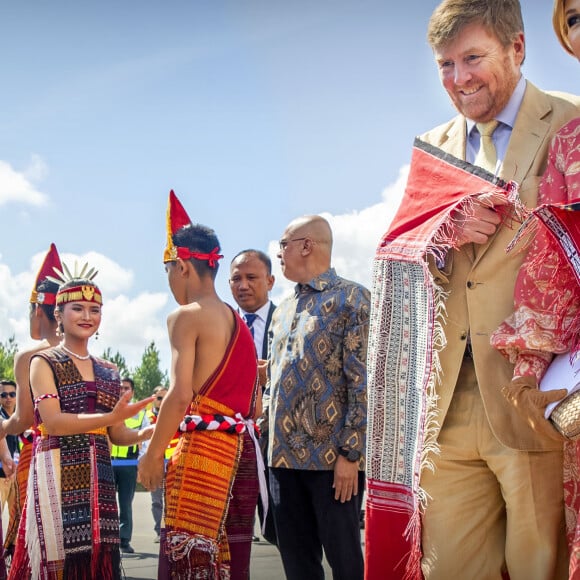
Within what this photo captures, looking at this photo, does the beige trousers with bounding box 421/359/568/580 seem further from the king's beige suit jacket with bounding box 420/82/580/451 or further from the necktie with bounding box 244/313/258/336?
the necktie with bounding box 244/313/258/336

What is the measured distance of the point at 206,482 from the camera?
4.74 metres

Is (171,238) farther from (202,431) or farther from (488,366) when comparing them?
(488,366)

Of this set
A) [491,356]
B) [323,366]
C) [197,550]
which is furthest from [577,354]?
[197,550]

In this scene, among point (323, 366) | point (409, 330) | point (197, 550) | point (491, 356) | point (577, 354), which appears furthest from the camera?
point (323, 366)

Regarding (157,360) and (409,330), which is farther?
(157,360)

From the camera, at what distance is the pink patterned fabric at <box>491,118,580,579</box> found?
2850 mm

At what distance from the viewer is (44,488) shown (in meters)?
5.20

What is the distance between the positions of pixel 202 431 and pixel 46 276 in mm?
2591

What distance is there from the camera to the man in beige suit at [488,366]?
9.82 feet

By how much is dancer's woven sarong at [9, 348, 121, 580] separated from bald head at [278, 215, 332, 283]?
1.44 m

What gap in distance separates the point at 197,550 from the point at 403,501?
1.80 m

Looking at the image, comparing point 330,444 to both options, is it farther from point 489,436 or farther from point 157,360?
point 157,360

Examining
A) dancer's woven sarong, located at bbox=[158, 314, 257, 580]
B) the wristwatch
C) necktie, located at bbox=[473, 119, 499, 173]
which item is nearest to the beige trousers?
necktie, located at bbox=[473, 119, 499, 173]

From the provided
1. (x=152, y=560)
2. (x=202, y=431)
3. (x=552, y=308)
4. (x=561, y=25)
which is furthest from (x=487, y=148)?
(x=152, y=560)
